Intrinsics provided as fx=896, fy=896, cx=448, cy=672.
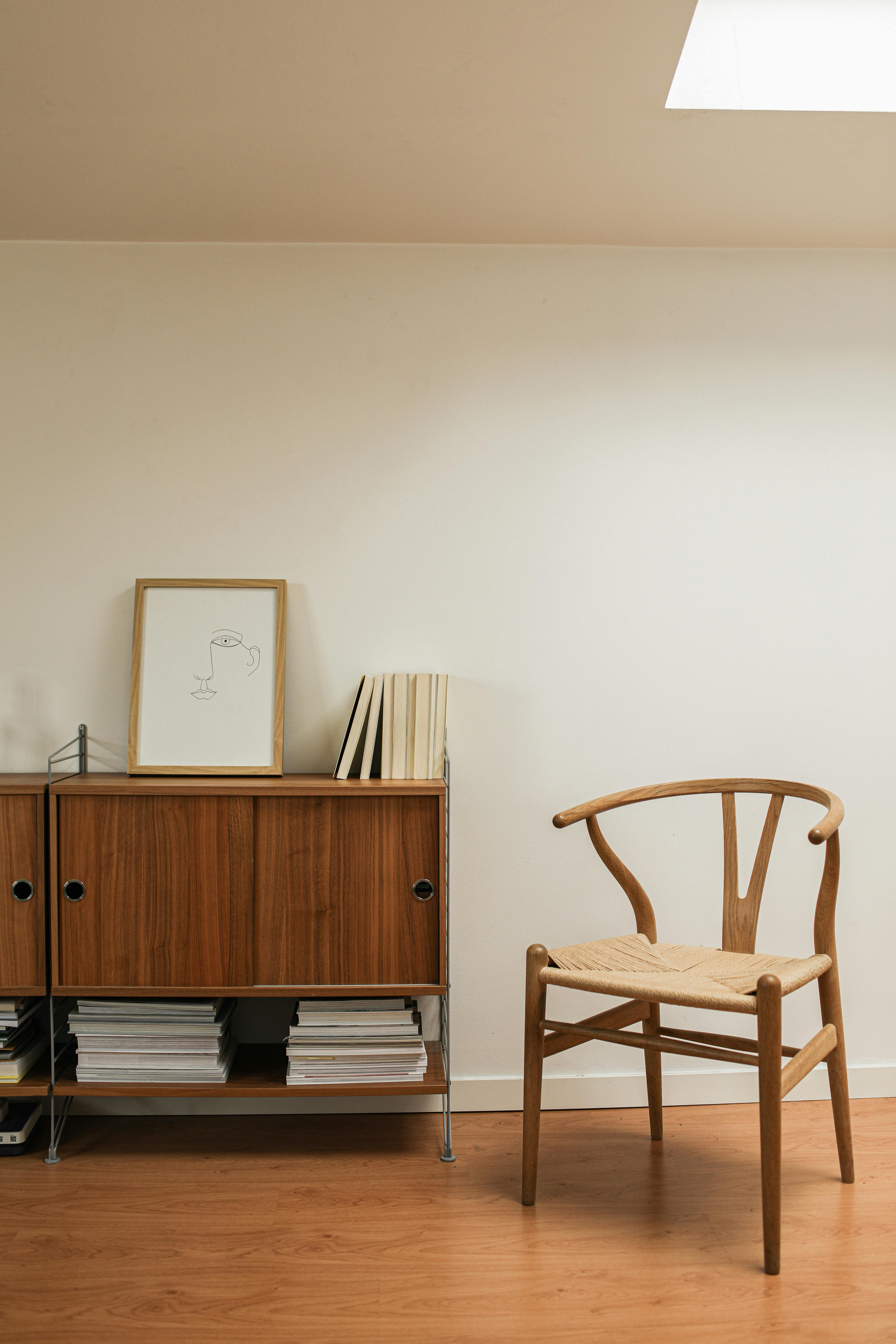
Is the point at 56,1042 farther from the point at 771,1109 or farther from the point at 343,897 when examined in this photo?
the point at 771,1109

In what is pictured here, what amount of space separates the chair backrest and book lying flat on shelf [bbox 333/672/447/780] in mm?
375

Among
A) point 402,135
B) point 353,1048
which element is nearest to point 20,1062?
point 353,1048

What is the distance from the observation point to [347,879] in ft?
6.97

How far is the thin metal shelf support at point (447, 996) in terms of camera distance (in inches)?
83.7

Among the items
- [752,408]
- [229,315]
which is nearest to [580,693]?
[752,408]

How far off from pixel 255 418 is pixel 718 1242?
2.25 metres

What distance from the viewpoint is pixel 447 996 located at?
7.33ft

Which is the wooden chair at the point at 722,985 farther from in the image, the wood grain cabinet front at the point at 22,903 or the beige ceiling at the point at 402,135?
the beige ceiling at the point at 402,135

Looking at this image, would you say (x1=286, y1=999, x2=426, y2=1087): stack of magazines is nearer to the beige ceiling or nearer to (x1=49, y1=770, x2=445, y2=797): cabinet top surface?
(x1=49, y1=770, x2=445, y2=797): cabinet top surface

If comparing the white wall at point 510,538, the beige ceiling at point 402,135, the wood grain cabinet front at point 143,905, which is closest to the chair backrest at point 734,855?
the white wall at point 510,538

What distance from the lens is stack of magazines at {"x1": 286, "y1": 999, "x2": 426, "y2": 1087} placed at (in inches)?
84.0

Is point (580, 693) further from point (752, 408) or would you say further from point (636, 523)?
point (752, 408)

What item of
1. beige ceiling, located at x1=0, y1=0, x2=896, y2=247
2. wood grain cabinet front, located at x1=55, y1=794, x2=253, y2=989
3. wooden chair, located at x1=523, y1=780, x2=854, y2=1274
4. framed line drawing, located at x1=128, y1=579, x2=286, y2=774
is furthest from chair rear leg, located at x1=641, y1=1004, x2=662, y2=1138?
beige ceiling, located at x1=0, y1=0, x2=896, y2=247

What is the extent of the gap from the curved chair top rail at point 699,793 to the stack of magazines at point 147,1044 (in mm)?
984
